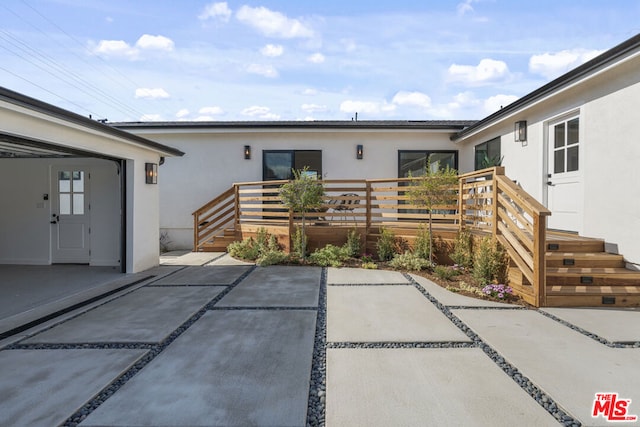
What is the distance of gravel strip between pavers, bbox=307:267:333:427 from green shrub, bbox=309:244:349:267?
292 centimetres

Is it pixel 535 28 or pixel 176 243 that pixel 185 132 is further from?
pixel 535 28

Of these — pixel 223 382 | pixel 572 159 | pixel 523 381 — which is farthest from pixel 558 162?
pixel 223 382

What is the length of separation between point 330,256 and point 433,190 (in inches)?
95.6

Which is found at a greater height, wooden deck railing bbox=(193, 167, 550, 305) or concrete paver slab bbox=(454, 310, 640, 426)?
wooden deck railing bbox=(193, 167, 550, 305)

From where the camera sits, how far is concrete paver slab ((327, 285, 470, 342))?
3311mm

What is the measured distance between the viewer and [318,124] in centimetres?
927

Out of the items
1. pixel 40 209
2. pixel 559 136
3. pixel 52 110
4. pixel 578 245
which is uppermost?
pixel 559 136

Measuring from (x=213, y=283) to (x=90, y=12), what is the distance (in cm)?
814

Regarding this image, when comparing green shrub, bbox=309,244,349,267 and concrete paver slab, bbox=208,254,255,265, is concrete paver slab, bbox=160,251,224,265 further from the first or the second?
green shrub, bbox=309,244,349,267

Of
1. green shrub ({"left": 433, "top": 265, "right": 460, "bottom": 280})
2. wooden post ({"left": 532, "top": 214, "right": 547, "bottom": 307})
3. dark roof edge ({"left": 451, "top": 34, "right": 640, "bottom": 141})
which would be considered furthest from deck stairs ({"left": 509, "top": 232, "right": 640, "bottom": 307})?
dark roof edge ({"left": 451, "top": 34, "right": 640, "bottom": 141})

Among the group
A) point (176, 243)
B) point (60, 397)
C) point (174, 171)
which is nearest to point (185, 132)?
point (174, 171)

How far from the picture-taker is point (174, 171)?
32.3 ft

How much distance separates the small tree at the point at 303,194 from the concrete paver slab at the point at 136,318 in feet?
8.60

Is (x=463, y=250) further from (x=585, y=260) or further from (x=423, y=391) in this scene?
(x=423, y=391)
